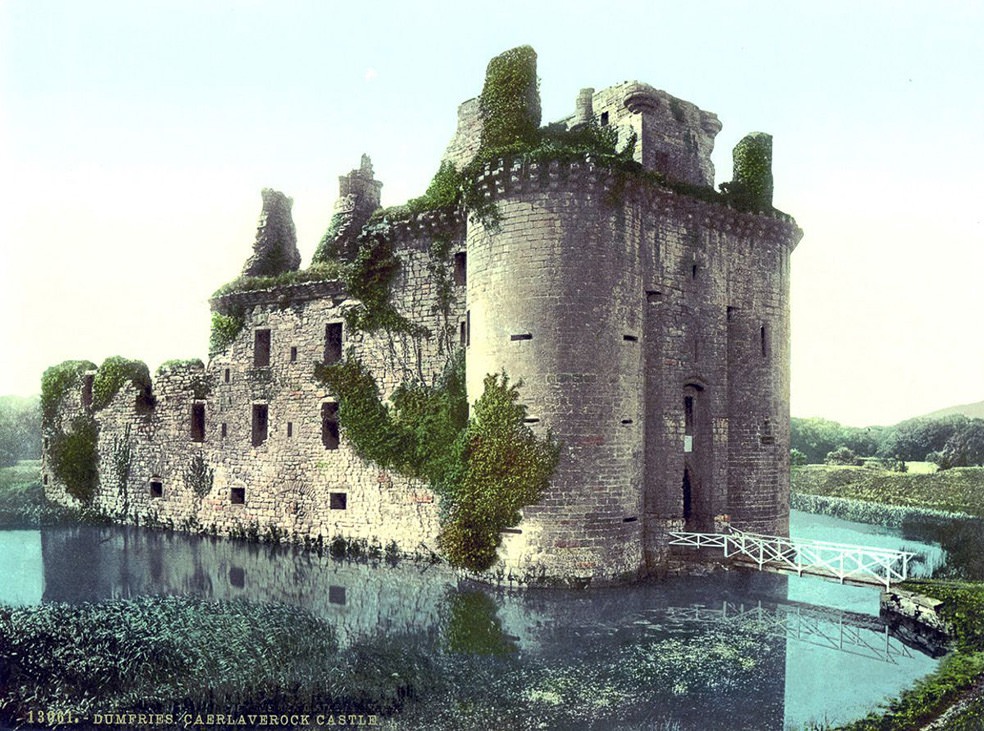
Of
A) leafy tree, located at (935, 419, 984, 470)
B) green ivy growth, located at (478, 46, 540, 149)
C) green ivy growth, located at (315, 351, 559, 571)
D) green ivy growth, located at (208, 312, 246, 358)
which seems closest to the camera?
green ivy growth, located at (315, 351, 559, 571)

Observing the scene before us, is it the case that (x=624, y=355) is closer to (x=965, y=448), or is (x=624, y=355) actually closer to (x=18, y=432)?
(x=965, y=448)

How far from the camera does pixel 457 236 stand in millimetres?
20656

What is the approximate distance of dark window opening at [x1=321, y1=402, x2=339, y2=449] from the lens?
74.4 ft

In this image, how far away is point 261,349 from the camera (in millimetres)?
24828

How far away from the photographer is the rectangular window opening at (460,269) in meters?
20.6

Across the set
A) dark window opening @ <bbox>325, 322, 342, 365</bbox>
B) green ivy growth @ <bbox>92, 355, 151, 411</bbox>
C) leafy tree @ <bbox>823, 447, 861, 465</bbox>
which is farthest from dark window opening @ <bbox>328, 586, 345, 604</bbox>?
leafy tree @ <bbox>823, 447, 861, 465</bbox>

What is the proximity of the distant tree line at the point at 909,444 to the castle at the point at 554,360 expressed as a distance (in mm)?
29124

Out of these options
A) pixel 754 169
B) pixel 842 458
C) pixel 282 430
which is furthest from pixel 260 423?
pixel 842 458

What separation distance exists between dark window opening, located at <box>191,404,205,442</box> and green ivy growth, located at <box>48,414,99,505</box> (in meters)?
5.50

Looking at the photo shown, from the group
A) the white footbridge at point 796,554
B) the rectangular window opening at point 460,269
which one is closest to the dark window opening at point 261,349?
the rectangular window opening at point 460,269

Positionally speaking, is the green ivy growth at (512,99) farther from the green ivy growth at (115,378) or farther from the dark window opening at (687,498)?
the green ivy growth at (115,378)

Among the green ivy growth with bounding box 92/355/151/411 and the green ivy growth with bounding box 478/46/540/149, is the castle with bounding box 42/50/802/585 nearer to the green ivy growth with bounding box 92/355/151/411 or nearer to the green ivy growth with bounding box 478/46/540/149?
the green ivy growth with bounding box 92/355/151/411

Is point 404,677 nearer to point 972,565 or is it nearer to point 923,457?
point 972,565

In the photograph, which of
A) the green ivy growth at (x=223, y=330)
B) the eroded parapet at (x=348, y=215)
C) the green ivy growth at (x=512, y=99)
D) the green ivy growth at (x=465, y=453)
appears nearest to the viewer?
the green ivy growth at (x=465, y=453)
